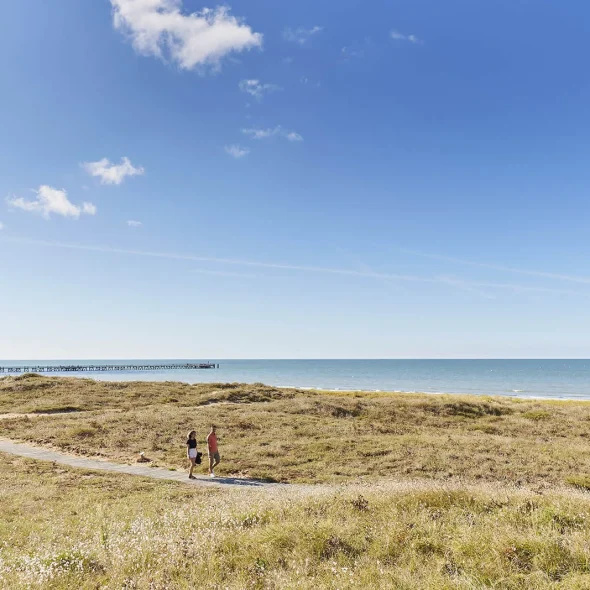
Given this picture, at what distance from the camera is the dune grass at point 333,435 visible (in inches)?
758

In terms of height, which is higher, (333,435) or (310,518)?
(310,518)

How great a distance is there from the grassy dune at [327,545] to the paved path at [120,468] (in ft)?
21.3

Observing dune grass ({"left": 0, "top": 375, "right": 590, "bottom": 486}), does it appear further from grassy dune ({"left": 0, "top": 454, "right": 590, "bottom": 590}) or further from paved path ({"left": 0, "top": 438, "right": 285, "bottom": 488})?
grassy dune ({"left": 0, "top": 454, "right": 590, "bottom": 590})

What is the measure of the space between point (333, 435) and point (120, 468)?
40.8ft

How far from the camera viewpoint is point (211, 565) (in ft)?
22.4

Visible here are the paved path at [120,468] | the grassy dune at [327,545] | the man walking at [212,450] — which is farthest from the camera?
the man walking at [212,450]

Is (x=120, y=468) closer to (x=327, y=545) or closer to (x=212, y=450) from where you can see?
(x=212, y=450)

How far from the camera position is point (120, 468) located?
19.5 metres

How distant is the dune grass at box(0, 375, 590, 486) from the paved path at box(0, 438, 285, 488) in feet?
3.22

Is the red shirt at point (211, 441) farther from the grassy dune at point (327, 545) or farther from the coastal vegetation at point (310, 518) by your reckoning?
the grassy dune at point (327, 545)

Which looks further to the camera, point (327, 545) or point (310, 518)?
point (310, 518)

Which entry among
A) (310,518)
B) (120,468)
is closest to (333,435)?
(120,468)

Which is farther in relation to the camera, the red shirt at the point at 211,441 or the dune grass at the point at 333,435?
the dune grass at the point at 333,435

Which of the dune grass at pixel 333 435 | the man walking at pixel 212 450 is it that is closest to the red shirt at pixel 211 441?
the man walking at pixel 212 450
